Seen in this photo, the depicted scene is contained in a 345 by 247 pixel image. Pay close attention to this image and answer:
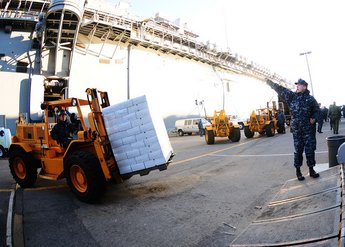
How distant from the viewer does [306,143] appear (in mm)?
5023

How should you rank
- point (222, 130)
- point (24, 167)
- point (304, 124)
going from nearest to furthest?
point (304, 124) → point (24, 167) → point (222, 130)

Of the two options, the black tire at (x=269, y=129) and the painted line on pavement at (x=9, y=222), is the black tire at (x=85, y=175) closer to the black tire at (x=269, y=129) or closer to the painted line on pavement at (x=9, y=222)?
the painted line on pavement at (x=9, y=222)

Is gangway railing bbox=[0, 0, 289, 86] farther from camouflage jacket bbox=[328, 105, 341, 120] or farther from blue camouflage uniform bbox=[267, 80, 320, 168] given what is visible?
blue camouflage uniform bbox=[267, 80, 320, 168]

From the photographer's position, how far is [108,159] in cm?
533

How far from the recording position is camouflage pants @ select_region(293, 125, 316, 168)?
4.97 meters

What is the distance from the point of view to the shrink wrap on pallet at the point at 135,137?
521cm

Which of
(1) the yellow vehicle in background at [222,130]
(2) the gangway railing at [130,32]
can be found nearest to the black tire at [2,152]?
(1) the yellow vehicle in background at [222,130]

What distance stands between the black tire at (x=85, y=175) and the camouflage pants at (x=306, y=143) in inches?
153

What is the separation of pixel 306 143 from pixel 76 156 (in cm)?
453

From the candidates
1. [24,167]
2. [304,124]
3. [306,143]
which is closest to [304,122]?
[304,124]

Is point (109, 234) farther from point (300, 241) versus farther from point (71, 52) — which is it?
point (71, 52)

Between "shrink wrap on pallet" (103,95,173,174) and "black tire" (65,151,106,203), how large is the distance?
463 millimetres

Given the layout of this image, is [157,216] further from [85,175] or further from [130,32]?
[130,32]

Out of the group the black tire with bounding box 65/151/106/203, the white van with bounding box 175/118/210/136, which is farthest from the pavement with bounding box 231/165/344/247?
the white van with bounding box 175/118/210/136
